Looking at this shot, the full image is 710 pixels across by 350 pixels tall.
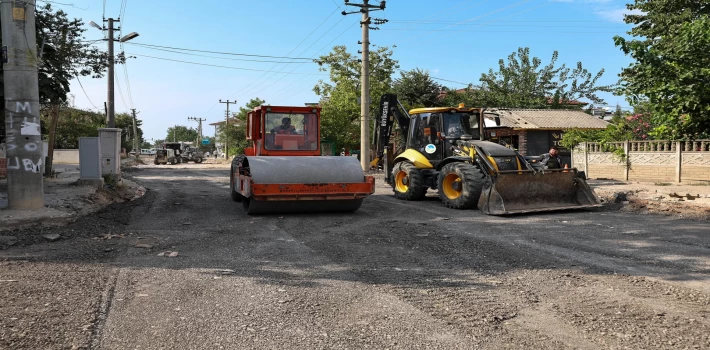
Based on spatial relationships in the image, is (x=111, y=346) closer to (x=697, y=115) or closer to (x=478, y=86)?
(x=697, y=115)

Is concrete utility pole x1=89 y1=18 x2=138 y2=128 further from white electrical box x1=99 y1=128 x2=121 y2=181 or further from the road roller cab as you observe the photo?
the road roller cab

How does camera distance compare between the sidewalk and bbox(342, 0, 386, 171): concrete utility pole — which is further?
bbox(342, 0, 386, 171): concrete utility pole

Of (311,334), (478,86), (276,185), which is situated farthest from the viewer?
(478,86)

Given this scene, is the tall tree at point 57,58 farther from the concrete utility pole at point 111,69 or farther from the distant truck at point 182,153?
the distant truck at point 182,153

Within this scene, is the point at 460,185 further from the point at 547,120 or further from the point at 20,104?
the point at 547,120

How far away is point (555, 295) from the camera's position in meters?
5.09

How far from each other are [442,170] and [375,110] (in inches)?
856

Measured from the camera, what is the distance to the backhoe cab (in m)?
10.9

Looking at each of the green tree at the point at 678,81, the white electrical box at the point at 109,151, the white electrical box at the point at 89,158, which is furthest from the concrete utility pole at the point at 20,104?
the green tree at the point at 678,81

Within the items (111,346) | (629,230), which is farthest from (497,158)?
(111,346)

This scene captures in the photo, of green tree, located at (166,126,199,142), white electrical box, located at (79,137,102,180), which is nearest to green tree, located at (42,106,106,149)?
white electrical box, located at (79,137,102,180)

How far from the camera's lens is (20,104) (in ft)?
30.5

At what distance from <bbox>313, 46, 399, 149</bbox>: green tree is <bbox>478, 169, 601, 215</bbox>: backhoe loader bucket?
22.8 m

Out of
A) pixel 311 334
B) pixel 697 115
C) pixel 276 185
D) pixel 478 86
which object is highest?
pixel 478 86
